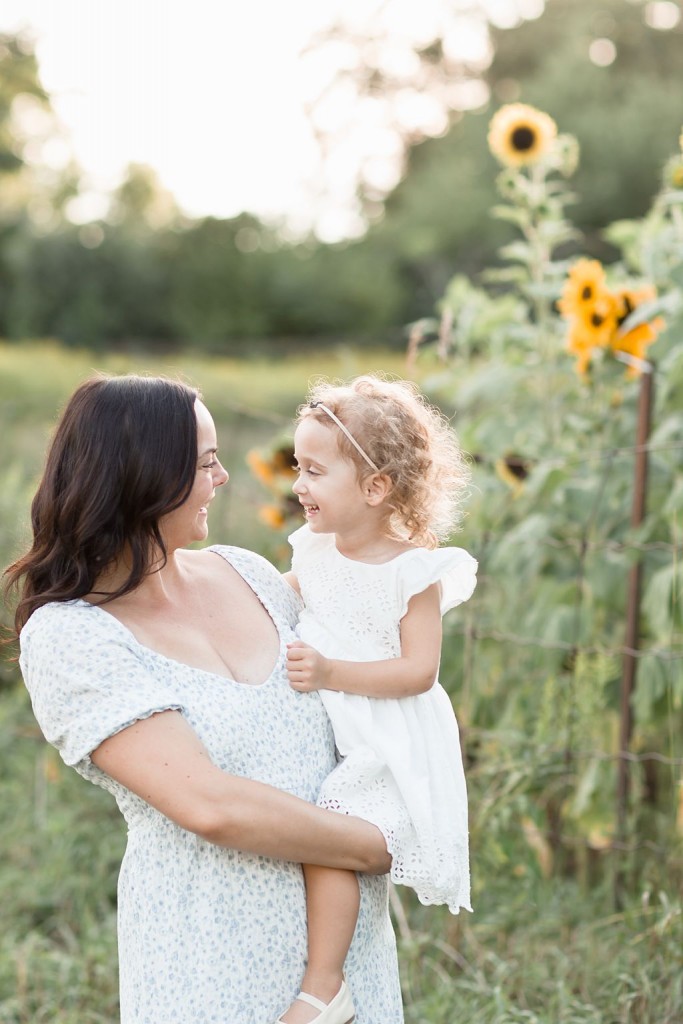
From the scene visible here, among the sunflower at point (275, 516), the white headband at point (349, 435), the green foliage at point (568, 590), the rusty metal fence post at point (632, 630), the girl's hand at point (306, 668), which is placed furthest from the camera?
the sunflower at point (275, 516)

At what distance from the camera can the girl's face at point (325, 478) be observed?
1.85 meters

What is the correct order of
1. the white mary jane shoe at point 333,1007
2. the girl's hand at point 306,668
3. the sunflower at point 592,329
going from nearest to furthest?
the white mary jane shoe at point 333,1007 → the girl's hand at point 306,668 → the sunflower at point 592,329

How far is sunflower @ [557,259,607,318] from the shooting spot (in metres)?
3.34

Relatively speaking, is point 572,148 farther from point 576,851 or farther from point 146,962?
point 146,962

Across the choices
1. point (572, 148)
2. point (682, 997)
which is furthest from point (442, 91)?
point (682, 997)

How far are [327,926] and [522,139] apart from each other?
3.02m

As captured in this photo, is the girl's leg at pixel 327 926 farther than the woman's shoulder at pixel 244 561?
No

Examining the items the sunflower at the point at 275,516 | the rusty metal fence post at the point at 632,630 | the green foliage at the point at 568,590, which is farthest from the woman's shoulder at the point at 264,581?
the sunflower at the point at 275,516

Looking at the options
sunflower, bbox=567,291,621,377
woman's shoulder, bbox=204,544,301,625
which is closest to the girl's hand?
woman's shoulder, bbox=204,544,301,625

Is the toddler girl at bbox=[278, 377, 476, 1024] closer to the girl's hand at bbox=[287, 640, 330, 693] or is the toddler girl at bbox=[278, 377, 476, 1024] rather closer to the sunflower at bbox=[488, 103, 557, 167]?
the girl's hand at bbox=[287, 640, 330, 693]

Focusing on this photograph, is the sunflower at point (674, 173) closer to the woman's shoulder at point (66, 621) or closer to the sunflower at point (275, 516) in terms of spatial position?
the sunflower at point (275, 516)

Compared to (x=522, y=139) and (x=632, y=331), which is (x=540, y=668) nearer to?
(x=632, y=331)

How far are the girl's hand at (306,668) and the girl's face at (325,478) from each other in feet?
0.74

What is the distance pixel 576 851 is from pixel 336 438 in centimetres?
205
